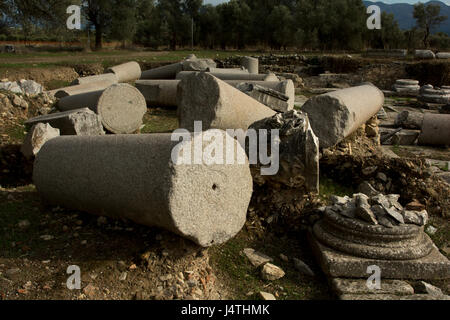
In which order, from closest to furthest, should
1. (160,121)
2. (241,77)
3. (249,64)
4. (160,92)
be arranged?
(160,121)
(160,92)
(241,77)
(249,64)

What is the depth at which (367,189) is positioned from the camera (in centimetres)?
554

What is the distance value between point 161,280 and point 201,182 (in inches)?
36.1

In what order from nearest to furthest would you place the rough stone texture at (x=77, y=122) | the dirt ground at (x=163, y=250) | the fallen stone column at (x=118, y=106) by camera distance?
the dirt ground at (x=163, y=250) < the rough stone texture at (x=77, y=122) < the fallen stone column at (x=118, y=106)

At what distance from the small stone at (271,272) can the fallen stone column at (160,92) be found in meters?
7.59

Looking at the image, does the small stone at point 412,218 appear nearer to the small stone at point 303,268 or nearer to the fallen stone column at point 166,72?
the small stone at point 303,268

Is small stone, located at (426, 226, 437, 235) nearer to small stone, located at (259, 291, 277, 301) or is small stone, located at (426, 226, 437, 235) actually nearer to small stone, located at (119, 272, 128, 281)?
small stone, located at (259, 291, 277, 301)

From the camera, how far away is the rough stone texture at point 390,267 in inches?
149

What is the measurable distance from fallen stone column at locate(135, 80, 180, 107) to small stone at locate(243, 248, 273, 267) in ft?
23.8

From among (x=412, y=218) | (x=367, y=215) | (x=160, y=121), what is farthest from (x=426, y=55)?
(x=367, y=215)

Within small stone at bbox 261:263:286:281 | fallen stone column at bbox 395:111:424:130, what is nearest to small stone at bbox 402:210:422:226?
small stone at bbox 261:263:286:281

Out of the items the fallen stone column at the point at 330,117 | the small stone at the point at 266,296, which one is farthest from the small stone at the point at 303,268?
the fallen stone column at the point at 330,117

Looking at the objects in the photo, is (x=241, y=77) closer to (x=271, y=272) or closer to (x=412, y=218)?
(x=412, y=218)

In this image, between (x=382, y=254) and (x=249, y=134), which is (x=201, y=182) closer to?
(x=249, y=134)

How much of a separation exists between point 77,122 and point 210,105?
2.49m
